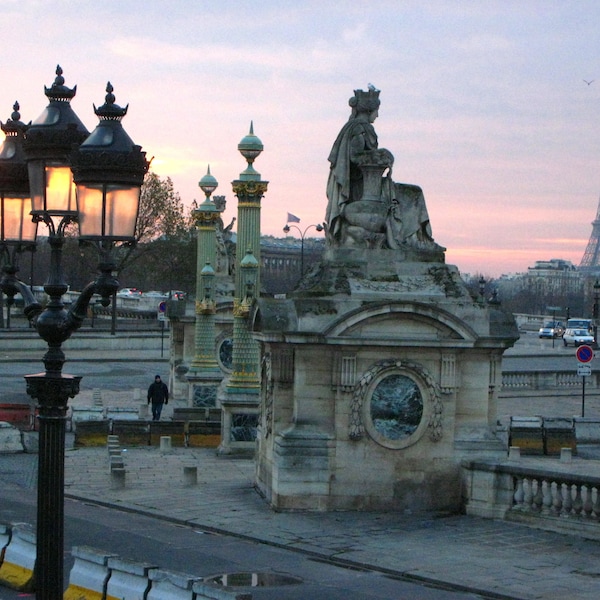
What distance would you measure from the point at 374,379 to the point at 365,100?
16.5ft

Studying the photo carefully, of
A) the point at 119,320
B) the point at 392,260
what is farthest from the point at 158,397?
the point at 119,320

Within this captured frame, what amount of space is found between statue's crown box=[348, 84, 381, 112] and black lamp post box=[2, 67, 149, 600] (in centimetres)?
1229

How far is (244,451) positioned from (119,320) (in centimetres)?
6702

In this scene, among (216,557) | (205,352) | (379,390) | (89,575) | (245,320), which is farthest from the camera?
(205,352)

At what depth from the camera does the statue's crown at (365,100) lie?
24219 millimetres

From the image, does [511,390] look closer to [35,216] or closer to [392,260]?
[392,260]

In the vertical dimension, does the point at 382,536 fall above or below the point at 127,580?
below

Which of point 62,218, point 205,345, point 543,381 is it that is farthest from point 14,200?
point 543,381

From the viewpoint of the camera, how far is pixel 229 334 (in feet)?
138

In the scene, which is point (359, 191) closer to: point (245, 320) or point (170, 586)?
point (245, 320)

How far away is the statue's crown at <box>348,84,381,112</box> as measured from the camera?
24.2 meters

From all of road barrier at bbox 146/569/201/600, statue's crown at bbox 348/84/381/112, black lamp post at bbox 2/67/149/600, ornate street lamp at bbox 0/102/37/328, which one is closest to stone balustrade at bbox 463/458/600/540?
statue's crown at bbox 348/84/381/112

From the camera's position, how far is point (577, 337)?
279 ft

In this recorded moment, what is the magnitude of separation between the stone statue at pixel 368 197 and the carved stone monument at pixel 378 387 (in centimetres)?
83
